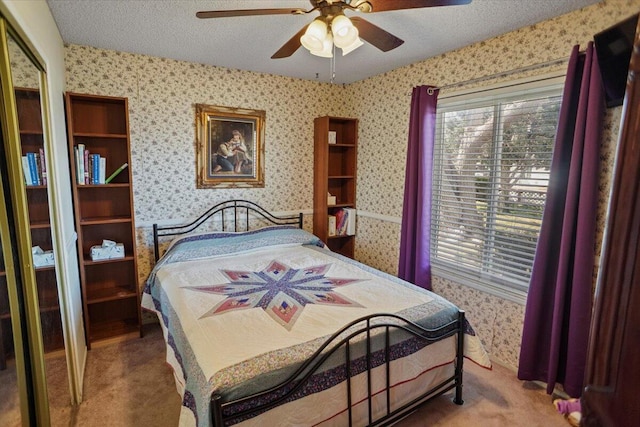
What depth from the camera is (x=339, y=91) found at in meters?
4.17

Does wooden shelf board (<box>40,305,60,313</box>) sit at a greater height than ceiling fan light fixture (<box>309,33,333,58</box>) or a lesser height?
lesser

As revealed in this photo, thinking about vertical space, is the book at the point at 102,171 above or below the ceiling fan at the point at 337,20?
below

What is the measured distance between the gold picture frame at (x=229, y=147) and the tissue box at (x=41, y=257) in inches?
64.1

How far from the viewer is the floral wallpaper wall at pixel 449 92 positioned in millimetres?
2109

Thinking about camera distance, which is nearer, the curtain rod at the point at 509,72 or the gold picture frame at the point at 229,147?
the curtain rod at the point at 509,72

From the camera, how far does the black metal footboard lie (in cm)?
146

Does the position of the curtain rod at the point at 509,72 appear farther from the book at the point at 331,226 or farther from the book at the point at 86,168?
the book at the point at 86,168

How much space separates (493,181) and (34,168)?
114 inches

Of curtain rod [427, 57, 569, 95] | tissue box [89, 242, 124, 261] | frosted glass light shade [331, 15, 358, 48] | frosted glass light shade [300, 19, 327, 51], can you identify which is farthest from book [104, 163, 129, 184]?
curtain rod [427, 57, 569, 95]

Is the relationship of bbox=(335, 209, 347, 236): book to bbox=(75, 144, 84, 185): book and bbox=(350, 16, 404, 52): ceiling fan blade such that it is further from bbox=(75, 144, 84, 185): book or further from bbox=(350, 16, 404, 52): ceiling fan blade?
bbox=(75, 144, 84, 185): book

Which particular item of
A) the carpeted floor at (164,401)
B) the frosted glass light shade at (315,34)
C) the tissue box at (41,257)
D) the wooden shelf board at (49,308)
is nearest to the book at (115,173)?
the tissue box at (41,257)

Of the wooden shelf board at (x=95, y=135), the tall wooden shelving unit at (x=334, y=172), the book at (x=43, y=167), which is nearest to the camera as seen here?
the book at (x=43, y=167)

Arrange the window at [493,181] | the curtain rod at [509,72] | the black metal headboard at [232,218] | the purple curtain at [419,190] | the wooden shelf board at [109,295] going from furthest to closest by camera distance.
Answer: the black metal headboard at [232,218] < the purple curtain at [419,190] < the wooden shelf board at [109,295] < the window at [493,181] < the curtain rod at [509,72]

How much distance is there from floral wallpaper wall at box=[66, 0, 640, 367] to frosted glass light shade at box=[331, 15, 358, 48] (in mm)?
1428
